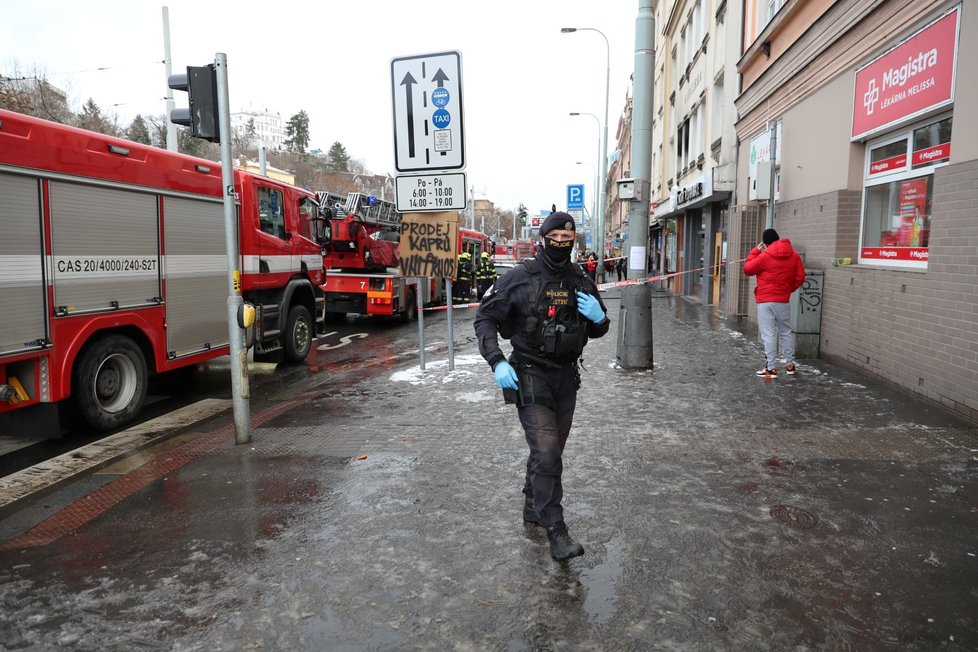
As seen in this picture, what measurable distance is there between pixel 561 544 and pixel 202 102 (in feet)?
14.9

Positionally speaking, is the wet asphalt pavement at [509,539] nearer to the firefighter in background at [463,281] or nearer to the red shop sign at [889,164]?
the red shop sign at [889,164]

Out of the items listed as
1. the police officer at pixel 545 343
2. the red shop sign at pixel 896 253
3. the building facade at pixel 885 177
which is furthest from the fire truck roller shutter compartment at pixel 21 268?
the red shop sign at pixel 896 253

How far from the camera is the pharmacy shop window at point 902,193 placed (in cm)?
718

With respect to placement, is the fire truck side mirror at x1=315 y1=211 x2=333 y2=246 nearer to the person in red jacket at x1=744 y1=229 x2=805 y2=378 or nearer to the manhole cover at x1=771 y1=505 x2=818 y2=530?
the person in red jacket at x1=744 y1=229 x2=805 y2=378

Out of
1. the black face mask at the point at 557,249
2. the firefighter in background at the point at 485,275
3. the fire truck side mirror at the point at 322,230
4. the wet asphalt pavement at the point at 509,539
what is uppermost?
the fire truck side mirror at the point at 322,230

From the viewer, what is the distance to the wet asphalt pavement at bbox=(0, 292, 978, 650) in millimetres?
2982

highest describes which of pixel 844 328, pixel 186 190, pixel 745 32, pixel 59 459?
pixel 745 32

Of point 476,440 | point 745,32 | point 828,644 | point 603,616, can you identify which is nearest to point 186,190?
point 476,440

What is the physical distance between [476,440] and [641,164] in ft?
16.1

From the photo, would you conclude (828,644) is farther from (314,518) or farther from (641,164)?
(641,164)

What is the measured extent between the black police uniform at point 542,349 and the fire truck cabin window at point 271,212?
262 inches

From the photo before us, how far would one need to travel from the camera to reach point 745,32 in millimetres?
15133

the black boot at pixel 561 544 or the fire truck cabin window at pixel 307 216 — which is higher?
the fire truck cabin window at pixel 307 216

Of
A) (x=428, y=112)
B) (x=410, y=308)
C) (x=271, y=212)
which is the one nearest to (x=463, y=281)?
(x=410, y=308)
